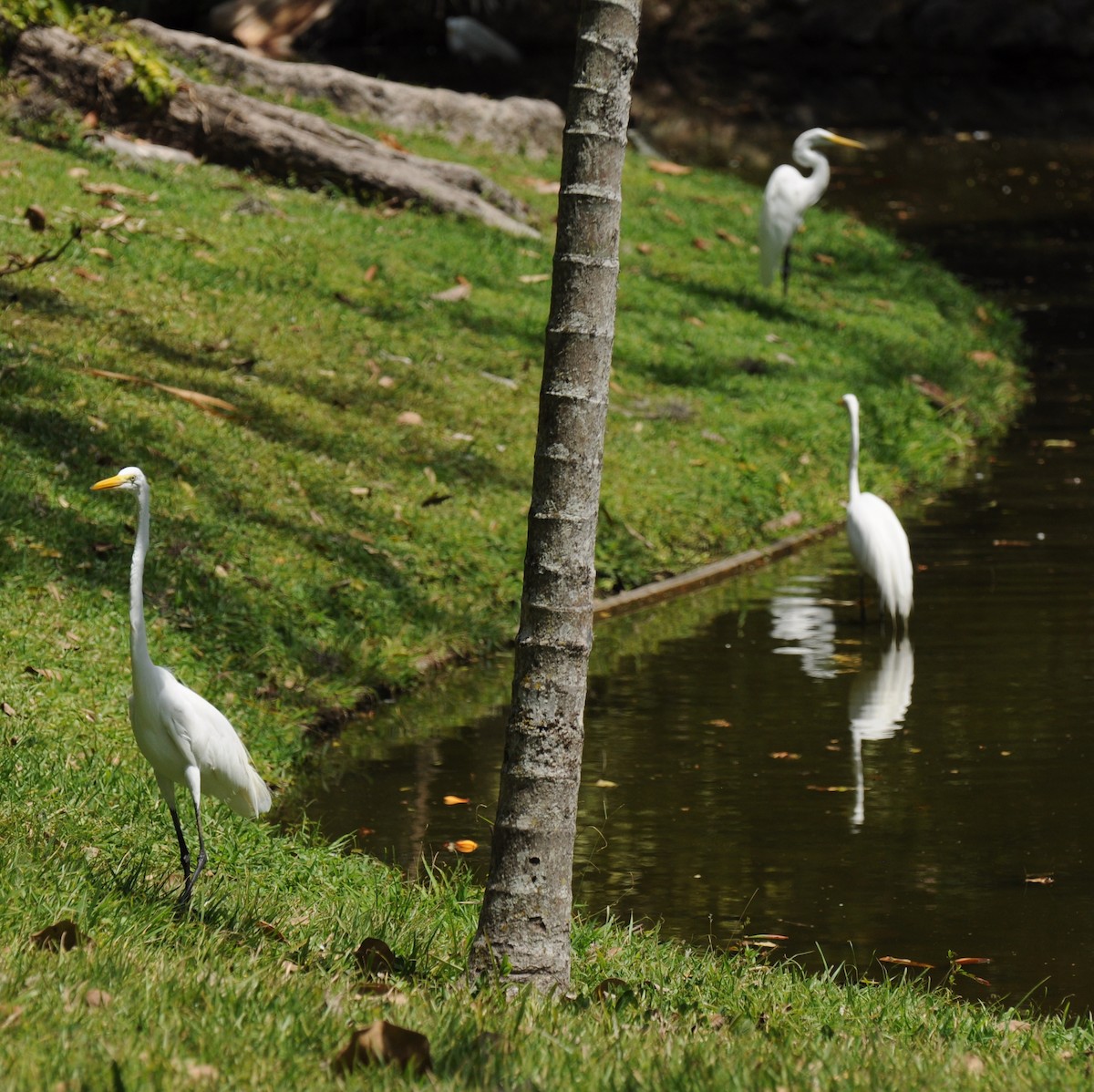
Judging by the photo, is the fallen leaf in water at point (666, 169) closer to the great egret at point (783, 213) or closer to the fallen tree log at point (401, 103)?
the fallen tree log at point (401, 103)

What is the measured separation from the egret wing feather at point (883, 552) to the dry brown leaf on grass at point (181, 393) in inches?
138

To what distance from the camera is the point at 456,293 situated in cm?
1250

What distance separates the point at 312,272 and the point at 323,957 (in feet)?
27.3

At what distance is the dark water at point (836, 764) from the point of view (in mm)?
5465

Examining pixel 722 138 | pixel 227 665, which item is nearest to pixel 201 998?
pixel 227 665

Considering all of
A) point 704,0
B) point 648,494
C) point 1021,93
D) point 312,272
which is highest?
point 704,0

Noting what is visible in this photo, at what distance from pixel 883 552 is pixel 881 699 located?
1088 millimetres

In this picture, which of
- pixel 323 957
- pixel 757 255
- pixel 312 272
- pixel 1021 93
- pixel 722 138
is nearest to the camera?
pixel 323 957

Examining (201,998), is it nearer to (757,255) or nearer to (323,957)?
(323,957)

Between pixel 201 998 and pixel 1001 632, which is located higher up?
pixel 1001 632

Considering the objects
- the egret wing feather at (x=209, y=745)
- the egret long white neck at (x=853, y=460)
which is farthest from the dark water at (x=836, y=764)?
the egret wing feather at (x=209, y=745)

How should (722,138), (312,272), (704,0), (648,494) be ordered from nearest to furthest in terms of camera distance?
(648,494)
(312,272)
(722,138)
(704,0)

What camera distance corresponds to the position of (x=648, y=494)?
32.4 ft

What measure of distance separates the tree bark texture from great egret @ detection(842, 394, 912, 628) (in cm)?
459
